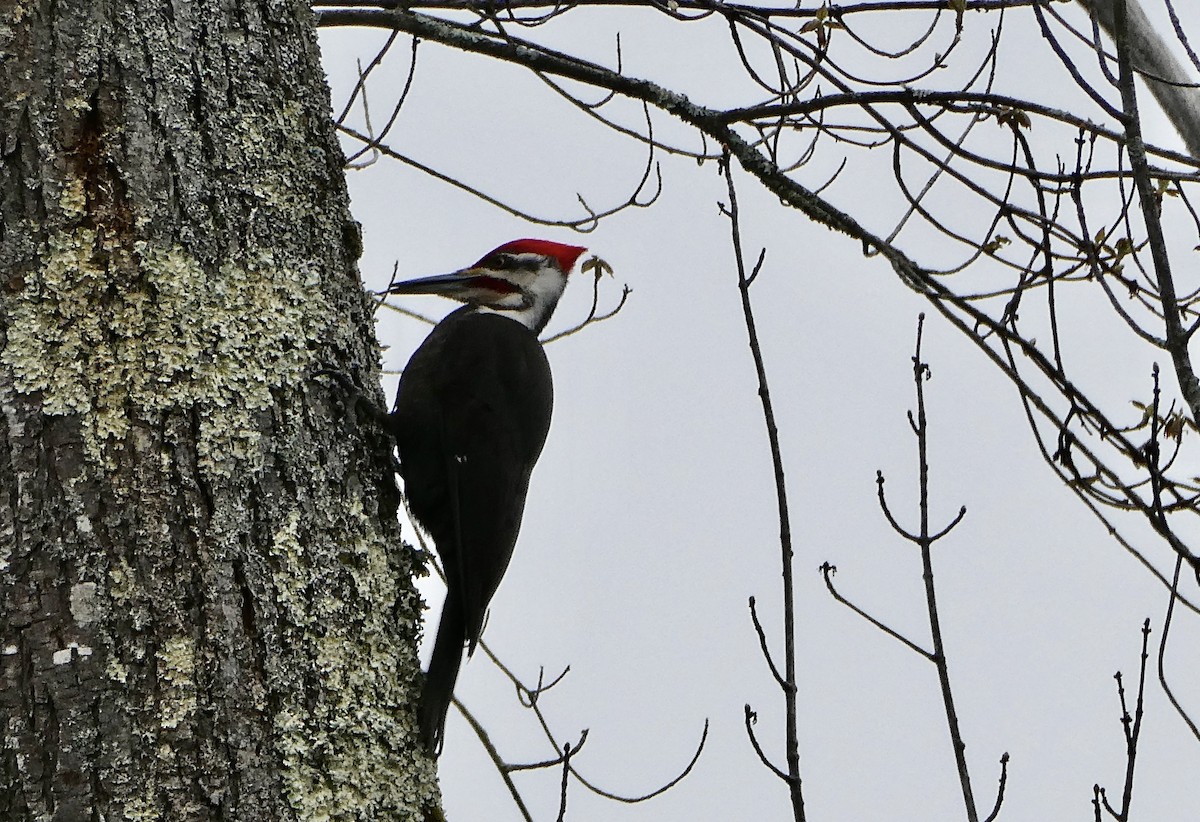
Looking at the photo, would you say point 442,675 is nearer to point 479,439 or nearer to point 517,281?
point 479,439

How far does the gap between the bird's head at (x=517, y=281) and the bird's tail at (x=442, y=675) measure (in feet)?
3.54

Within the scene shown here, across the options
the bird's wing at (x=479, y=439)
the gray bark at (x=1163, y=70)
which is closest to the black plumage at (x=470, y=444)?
the bird's wing at (x=479, y=439)

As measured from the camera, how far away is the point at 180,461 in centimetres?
152

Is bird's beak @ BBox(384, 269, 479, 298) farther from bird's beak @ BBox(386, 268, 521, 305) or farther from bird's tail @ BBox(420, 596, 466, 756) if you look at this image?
bird's tail @ BBox(420, 596, 466, 756)

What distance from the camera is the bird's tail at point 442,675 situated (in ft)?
5.72

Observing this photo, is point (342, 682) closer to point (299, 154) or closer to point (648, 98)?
point (299, 154)

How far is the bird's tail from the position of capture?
174 centimetres

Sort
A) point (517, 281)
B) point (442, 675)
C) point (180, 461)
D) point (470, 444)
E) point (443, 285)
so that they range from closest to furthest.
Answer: point (180, 461) → point (442, 675) → point (470, 444) → point (443, 285) → point (517, 281)

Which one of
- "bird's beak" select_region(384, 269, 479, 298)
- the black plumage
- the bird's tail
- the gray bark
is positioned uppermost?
the gray bark

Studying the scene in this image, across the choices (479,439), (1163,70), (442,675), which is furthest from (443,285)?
(1163,70)

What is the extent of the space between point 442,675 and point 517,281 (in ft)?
5.15

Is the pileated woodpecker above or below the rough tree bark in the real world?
above

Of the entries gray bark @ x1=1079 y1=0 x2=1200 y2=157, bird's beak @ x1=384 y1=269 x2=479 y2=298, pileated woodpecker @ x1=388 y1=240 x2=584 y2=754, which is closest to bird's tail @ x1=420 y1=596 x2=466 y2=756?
pileated woodpecker @ x1=388 y1=240 x2=584 y2=754

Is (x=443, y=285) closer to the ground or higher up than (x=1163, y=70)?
closer to the ground
